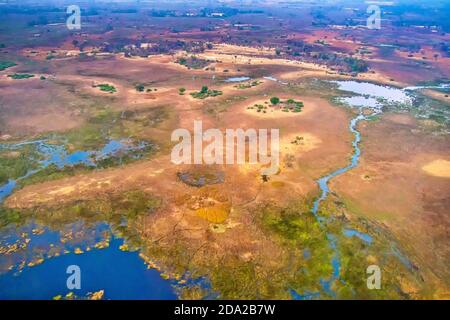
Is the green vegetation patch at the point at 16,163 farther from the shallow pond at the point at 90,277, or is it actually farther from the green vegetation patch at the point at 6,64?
the green vegetation patch at the point at 6,64

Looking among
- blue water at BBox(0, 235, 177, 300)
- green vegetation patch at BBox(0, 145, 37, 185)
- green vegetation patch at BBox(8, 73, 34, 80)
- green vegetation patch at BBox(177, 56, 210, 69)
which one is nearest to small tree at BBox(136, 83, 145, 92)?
green vegetation patch at BBox(177, 56, 210, 69)

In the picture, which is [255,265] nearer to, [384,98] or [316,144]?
[316,144]

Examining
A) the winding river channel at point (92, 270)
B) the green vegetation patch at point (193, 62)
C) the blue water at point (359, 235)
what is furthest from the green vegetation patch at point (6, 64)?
the blue water at point (359, 235)

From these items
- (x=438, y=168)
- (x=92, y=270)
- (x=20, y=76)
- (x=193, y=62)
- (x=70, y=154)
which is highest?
(x=193, y=62)

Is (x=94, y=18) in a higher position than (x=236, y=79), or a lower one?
higher

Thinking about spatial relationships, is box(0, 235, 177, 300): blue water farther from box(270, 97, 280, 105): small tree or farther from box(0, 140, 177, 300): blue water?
box(270, 97, 280, 105): small tree

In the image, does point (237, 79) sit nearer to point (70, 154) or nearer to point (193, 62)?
point (193, 62)

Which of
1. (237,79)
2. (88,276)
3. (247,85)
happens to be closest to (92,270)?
Result: (88,276)
